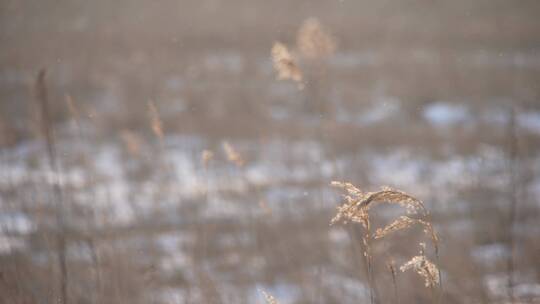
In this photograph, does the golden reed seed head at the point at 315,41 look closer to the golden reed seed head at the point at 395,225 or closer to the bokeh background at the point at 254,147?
the bokeh background at the point at 254,147

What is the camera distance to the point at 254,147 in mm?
5988

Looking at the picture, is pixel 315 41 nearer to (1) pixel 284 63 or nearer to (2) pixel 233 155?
(1) pixel 284 63

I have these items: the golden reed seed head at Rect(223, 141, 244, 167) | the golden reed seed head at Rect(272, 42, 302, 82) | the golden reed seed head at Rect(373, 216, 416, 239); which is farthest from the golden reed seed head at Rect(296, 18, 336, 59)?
the golden reed seed head at Rect(373, 216, 416, 239)

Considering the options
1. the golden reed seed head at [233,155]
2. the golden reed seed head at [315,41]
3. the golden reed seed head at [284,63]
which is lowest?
the golden reed seed head at [233,155]

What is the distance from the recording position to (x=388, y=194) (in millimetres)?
1592

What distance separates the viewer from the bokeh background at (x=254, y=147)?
121 inches

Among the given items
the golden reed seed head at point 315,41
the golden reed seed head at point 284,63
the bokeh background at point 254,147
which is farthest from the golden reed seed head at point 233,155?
the golden reed seed head at point 315,41

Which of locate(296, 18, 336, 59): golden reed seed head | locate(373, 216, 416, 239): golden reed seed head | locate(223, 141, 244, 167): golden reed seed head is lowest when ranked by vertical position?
locate(373, 216, 416, 239): golden reed seed head

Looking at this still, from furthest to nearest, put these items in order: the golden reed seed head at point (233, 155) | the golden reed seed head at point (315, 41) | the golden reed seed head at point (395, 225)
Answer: the golden reed seed head at point (315, 41) → the golden reed seed head at point (233, 155) → the golden reed seed head at point (395, 225)

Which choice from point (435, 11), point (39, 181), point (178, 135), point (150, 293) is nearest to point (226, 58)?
point (178, 135)

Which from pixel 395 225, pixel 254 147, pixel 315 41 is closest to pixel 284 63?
pixel 315 41

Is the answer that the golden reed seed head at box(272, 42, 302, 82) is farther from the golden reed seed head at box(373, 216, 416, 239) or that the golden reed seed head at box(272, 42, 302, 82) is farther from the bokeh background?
the golden reed seed head at box(373, 216, 416, 239)

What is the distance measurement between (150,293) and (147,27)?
685 cm

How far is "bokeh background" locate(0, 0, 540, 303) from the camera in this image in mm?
3062
